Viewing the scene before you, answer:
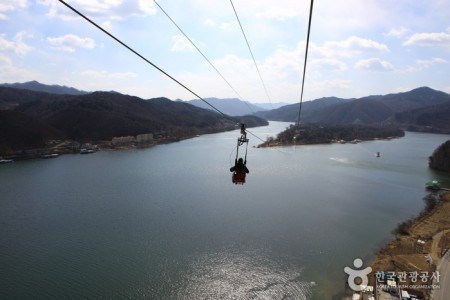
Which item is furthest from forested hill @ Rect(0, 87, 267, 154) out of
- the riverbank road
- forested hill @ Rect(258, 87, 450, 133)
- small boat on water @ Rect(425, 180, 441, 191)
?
forested hill @ Rect(258, 87, 450, 133)

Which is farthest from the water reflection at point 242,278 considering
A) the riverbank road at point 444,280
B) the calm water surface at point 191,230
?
the riverbank road at point 444,280

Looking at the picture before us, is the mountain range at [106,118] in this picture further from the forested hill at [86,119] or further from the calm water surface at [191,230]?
the calm water surface at [191,230]

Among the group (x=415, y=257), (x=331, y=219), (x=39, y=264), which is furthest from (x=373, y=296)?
(x=39, y=264)

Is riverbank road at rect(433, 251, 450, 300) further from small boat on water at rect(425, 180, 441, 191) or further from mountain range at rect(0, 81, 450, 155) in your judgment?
mountain range at rect(0, 81, 450, 155)

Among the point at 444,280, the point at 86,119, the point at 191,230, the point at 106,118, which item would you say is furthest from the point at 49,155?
the point at 444,280

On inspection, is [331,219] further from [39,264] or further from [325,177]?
[39,264]
